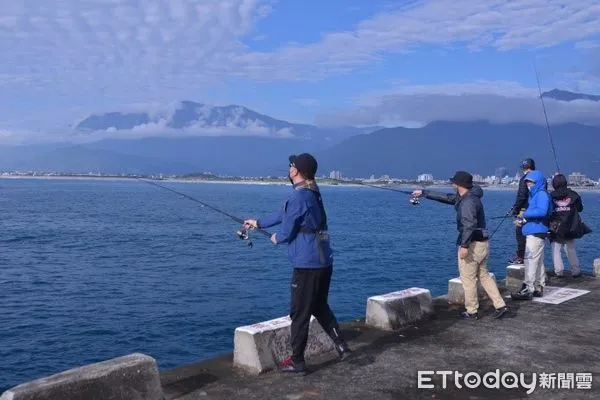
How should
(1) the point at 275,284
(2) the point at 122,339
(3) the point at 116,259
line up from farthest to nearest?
1. (3) the point at 116,259
2. (1) the point at 275,284
3. (2) the point at 122,339

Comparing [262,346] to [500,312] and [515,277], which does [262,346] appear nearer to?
[500,312]

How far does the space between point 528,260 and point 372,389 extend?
4772 millimetres

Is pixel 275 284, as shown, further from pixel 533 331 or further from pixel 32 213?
pixel 32 213

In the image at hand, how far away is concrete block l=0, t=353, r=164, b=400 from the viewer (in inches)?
185

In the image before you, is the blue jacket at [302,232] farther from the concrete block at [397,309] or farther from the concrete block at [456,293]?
the concrete block at [456,293]

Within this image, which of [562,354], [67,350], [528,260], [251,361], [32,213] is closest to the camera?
[251,361]

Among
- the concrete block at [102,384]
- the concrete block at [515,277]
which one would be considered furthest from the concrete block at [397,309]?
the concrete block at [102,384]

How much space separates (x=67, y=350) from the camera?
15828 mm

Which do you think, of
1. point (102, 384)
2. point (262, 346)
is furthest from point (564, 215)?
point (102, 384)

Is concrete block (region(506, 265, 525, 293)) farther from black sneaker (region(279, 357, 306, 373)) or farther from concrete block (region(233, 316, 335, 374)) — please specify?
black sneaker (region(279, 357, 306, 373))

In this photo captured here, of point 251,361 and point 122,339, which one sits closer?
point 251,361

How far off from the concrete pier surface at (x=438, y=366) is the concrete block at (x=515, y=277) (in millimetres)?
2179

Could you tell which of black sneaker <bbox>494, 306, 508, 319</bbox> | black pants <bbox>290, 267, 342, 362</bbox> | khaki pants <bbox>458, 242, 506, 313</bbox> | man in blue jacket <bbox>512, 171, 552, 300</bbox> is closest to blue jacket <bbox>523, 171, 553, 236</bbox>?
man in blue jacket <bbox>512, 171, 552, 300</bbox>

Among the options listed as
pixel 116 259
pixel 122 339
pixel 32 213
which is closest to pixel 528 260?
pixel 122 339
